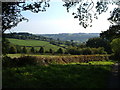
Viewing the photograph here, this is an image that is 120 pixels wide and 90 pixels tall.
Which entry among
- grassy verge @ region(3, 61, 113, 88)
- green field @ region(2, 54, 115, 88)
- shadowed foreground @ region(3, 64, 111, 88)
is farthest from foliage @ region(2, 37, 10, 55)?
shadowed foreground @ region(3, 64, 111, 88)

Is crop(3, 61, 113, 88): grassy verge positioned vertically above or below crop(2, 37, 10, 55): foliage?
below

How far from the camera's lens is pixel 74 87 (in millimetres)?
7984

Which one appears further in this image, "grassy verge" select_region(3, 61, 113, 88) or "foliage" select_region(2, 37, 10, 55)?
"foliage" select_region(2, 37, 10, 55)

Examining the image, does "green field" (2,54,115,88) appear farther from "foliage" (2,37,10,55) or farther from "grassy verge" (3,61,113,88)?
"foliage" (2,37,10,55)

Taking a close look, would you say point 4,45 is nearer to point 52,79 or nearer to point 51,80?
point 52,79

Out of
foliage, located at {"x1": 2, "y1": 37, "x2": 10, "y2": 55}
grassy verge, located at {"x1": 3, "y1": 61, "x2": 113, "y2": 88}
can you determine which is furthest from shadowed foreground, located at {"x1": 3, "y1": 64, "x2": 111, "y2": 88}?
foliage, located at {"x1": 2, "y1": 37, "x2": 10, "y2": 55}

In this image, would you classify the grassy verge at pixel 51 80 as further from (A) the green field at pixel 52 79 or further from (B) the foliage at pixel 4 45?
(B) the foliage at pixel 4 45

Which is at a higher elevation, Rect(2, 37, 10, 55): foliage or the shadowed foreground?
Rect(2, 37, 10, 55): foliage

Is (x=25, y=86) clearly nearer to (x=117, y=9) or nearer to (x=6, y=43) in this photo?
(x=6, y=43)

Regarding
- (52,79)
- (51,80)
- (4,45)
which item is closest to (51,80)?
(51,80)

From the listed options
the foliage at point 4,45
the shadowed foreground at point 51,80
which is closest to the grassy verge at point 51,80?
the shadowed foreground at point 51,80

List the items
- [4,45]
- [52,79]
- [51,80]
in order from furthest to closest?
[4,45] → [52,79] → [51,80]

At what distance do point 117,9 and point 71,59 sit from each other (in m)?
20.4

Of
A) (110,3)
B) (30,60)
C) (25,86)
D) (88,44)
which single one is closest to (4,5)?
(30,60)
